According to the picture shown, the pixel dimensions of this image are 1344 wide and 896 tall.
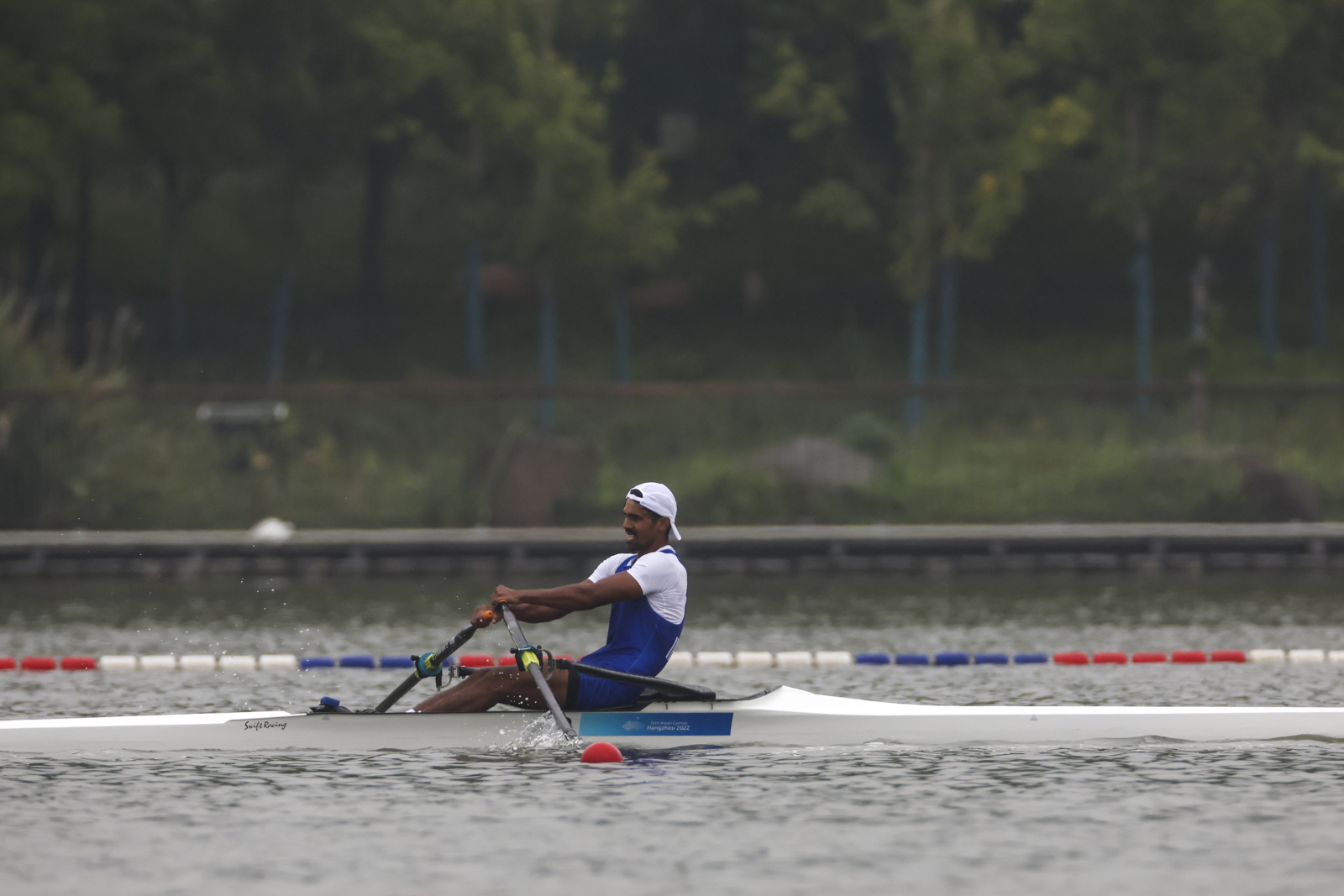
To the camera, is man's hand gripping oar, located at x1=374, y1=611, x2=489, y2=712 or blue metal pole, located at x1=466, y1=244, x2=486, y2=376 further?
blue metal pole, located at x1=466, y1=244, x2=486, y2=376

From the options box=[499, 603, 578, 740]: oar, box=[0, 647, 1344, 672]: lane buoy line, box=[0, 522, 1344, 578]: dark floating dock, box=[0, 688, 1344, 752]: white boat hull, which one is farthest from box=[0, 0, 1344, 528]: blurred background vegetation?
box=[499, 603, 578, 740]: oar

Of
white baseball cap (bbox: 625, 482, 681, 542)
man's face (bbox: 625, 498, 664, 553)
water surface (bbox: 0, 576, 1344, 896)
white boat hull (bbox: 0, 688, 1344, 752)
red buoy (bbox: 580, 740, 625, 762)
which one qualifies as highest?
white baseball cap (bbox: 625, 482, 681, 542)

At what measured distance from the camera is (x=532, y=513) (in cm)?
3250

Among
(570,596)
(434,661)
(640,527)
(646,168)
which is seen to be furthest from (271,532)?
(640,527)

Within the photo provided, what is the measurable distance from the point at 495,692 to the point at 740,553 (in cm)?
1576

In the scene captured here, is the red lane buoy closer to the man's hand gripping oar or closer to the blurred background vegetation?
the man's hand gripping oar

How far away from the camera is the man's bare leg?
13422 millimetres

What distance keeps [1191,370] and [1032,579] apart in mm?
14271

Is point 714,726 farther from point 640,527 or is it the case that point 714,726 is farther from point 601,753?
point 640,527

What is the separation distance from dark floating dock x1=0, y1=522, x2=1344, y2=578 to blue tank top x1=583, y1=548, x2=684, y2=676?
48.9 ft

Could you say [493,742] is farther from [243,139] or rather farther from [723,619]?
[243,139]

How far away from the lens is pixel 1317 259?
41.9 meters

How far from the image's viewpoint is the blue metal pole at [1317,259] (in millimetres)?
41625

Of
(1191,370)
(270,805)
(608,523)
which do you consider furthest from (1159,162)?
(270,805)
